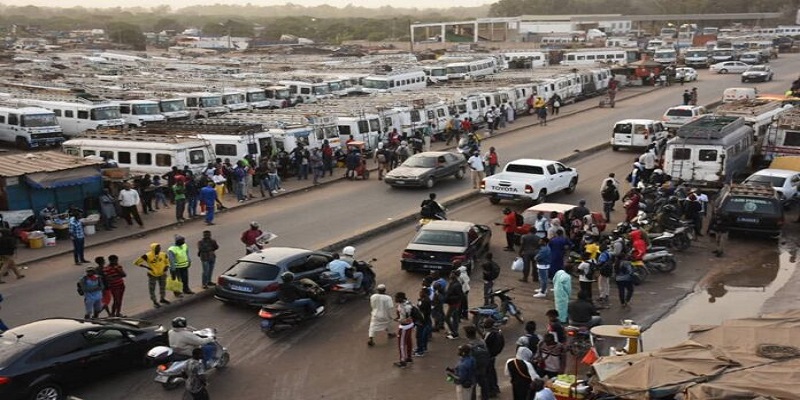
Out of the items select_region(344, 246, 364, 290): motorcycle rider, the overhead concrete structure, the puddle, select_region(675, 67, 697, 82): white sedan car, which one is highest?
the overhead concrete structure

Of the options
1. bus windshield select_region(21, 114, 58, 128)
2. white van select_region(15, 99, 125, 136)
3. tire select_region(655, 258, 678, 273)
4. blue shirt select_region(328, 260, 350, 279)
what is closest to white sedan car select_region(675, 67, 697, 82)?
white van select_region(15, 99, 125, 136)

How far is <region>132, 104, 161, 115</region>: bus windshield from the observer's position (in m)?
42.9

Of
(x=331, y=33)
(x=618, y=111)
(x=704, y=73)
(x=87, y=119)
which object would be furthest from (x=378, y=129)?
(x=331, y=33)

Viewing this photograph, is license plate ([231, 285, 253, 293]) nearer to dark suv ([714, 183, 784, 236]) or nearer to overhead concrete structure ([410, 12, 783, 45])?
dark suv ([714, 183, 784, 236])

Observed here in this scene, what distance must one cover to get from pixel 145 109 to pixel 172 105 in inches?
70.6

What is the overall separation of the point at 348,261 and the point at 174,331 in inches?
209

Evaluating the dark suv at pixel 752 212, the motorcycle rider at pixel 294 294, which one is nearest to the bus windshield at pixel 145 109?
the motorcycle rider at pixel 294 294

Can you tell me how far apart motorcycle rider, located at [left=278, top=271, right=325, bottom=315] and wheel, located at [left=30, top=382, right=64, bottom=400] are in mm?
4461

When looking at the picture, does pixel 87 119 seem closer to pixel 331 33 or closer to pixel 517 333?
pixel 517 333

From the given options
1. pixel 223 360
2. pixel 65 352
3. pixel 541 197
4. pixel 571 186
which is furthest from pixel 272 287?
pixel 571 186

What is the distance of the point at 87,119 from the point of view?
132ft

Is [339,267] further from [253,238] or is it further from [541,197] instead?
[541,197]

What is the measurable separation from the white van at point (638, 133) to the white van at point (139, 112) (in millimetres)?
23579

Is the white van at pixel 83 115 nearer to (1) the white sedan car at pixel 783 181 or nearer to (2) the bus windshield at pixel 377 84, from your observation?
(2) the bus windshield at pixel 377 84
